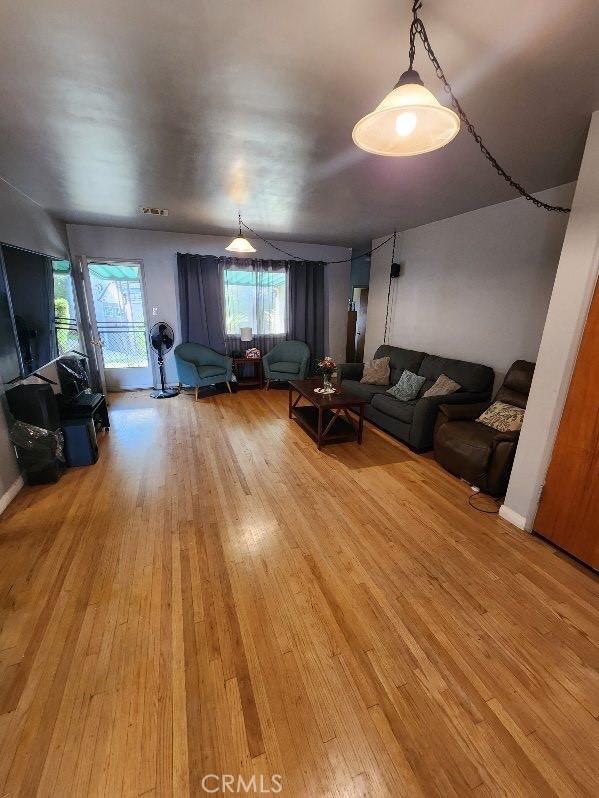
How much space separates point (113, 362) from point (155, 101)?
435cm

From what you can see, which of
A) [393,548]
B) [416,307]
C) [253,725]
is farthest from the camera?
[416,307]

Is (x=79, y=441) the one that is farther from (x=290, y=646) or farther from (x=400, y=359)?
(x=400, y=359)

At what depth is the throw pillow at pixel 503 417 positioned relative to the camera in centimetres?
259

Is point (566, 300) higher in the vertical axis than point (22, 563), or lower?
higher

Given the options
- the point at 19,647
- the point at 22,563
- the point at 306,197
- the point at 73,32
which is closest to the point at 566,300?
the point at 306,197

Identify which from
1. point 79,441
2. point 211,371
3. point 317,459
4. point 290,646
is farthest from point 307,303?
point 290,646

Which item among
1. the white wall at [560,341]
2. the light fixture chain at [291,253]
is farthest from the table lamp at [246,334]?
the white wall at [560,341]

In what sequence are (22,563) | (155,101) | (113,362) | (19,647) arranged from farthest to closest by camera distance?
(113,362), (22,563), (155,101), (19,647)

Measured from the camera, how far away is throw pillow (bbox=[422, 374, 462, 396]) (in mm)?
Result: 3355

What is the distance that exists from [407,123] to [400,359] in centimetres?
340

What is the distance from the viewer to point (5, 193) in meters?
2.70

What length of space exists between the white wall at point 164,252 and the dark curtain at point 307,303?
0.74 feet

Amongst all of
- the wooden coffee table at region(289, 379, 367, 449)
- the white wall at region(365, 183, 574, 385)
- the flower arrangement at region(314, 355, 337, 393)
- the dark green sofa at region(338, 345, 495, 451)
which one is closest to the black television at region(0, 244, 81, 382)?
the wooden coffee table at region(289, 379, 367, 449)

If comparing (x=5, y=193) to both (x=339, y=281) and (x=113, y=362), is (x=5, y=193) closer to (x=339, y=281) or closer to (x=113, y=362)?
(x=113, y=362)
